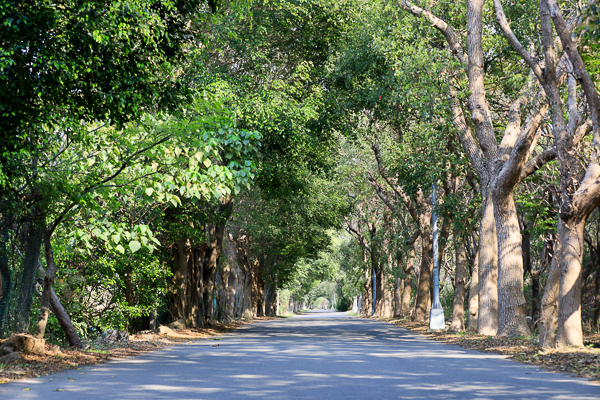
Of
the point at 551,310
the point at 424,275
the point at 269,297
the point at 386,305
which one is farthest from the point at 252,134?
the point at 269,297

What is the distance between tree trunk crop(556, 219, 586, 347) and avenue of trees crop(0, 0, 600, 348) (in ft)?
0.10

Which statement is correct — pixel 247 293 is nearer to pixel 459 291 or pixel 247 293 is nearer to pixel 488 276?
pixel 459 291

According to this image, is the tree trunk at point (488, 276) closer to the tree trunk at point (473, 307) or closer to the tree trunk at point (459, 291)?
the tree trunk at point (473, 307)

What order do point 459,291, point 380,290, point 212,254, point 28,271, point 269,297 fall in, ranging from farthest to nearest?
point 269,297
point 380,290
point 212,254
point 459,291
point 28,271

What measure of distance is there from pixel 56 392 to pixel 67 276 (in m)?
8.72

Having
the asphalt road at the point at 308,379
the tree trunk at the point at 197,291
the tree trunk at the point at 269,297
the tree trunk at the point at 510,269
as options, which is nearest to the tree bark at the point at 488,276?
the tree trunk at the point at 510,269

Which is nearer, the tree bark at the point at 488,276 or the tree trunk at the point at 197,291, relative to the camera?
the tree bark at the point at 488,276

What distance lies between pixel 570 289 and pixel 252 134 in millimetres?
6928

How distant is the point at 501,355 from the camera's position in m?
12.8

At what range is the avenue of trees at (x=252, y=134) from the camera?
29.9ft

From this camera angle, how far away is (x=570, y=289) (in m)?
11.9

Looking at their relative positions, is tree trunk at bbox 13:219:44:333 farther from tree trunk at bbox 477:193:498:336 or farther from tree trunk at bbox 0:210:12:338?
tree trunk at bbox 477:193:498:336

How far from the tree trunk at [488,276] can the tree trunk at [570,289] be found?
5382mm

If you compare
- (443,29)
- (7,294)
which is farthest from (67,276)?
(443,29)
